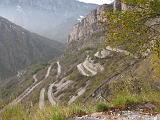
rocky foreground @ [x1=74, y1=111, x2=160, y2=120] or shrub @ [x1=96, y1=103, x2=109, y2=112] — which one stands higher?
rocky foreground @ [x1=74, y1=111, x2=160, y2=120]

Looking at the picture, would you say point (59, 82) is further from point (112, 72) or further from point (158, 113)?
point (158, 113)

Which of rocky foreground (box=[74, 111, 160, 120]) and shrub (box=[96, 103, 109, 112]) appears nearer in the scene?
rocky foreground (box=[74, 111, 160, 120])

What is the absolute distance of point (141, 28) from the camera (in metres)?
23.5

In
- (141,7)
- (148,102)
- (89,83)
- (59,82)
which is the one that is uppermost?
(141,7)

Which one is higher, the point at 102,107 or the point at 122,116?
the point at 122,116

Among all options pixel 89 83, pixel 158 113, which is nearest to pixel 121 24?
pixel 158 113

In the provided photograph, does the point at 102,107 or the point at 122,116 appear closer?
the point at 122,116

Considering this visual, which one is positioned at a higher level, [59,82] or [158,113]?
[158,113]

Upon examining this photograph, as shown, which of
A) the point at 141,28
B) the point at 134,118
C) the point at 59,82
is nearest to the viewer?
the point at 134,118

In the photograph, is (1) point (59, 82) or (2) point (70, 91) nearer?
(2) point (70, 91)

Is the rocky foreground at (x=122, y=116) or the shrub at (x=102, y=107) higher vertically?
the rocky foreground at (x=122, y=116)

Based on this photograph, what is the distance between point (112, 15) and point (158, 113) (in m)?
7.91

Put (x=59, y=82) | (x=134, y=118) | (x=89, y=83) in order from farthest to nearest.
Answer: (x=59, y=82)
(x=89, y=83)
(x=134, y=118)

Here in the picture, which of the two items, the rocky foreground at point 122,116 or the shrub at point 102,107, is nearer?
the rocky foreground at point 122,116
